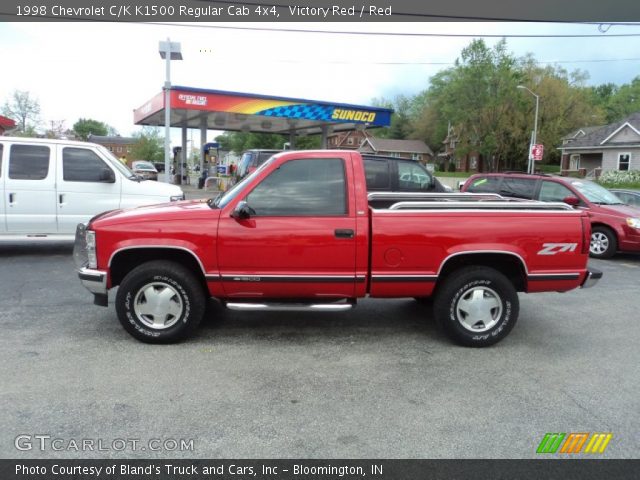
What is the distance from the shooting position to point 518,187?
11344 millimetres

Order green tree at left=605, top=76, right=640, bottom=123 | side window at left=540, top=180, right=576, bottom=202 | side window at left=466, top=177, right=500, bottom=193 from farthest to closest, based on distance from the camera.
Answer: green tree at left=605, top=76, right=640, bottom=123 → side window at left=466, top=177, right=500, bottom=193 → side window at left=540, top=180, right=576, bottom=202

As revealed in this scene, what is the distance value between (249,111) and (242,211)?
21.4 m

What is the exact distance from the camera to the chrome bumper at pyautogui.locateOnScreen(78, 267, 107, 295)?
476 centimetres

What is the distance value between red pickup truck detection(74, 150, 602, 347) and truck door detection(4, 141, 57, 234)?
4.60 m

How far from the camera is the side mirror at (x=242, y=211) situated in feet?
15.2

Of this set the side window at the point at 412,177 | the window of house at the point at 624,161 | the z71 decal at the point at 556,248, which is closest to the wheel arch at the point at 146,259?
the z71 decal at the point at 556,248

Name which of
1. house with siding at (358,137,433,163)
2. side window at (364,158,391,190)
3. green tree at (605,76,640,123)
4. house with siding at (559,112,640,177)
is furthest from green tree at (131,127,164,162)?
green tree at (605,76,640,123)

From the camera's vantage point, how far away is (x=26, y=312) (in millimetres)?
5828

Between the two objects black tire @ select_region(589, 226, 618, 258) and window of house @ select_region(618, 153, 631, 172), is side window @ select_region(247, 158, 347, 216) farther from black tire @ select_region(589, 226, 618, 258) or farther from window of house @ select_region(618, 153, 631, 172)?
window of house @ select_region(618, 153, 631, 172)

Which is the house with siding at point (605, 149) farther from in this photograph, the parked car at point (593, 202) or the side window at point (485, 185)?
the parked car at point (593, 202)

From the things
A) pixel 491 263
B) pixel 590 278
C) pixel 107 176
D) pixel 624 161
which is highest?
pixel 624 161

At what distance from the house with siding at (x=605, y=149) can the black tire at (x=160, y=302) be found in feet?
158

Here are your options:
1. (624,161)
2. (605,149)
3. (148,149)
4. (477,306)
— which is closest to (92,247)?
(477,306)

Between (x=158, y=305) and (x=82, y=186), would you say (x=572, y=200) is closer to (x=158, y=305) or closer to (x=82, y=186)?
(x=158, y=305)
